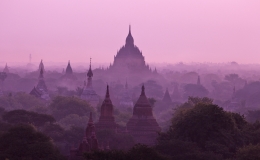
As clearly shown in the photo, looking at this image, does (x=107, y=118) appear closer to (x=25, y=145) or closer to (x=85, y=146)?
(x=85, y=146)

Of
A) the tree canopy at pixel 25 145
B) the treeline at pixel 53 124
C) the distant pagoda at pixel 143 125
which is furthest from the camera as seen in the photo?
the distant pagoda at pixel 143 125

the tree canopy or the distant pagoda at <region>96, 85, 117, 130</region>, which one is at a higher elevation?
the distant pagoda at <region>96, 85, 117, 130</region>

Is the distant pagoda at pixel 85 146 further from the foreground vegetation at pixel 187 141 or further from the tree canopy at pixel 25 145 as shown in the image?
the tree canopy at pixel 25 145

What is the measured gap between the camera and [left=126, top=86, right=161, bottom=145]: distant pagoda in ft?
221

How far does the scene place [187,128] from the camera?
177ft

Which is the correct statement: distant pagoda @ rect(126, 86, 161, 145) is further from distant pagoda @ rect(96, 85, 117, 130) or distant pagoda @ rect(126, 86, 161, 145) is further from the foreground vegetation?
the foreground vegetation

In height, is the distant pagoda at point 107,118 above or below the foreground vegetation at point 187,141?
above

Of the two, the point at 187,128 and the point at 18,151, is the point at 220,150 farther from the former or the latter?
the point at 18,151

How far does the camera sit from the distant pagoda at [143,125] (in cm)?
6731

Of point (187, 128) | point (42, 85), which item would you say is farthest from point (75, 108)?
point (187, 128)

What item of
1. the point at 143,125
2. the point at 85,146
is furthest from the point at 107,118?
the point at 85,146

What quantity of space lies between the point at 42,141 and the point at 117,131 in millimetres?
16577

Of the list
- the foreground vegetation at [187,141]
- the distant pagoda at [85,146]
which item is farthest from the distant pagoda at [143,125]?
the distant pagoda at [85,146]

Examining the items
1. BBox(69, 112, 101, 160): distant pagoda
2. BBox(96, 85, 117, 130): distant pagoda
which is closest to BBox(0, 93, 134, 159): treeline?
BBox(69, 112, 101, 160): distant pagoda
